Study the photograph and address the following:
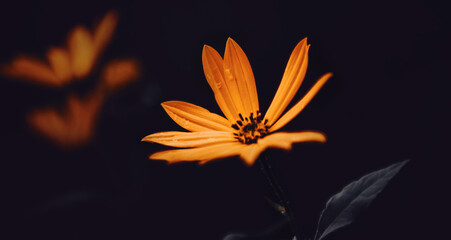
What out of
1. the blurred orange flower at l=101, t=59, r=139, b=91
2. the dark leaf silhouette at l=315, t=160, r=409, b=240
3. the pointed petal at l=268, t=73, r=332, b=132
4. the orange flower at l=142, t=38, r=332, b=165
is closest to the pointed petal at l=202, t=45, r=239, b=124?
the orange flower at l=142, t=38, r=332, b=165

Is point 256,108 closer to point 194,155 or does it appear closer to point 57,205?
point 194,155

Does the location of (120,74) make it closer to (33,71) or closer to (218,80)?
(33,71)

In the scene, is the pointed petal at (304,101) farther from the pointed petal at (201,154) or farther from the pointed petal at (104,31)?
the pointed petal at (104,31)

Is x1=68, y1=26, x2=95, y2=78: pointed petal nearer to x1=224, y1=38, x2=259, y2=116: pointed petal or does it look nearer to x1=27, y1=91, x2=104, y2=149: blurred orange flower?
x1=27, y1=91, x2=104, y2=149: blurred orange flower

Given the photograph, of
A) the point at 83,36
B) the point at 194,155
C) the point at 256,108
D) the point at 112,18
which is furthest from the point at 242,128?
the point at 83,36

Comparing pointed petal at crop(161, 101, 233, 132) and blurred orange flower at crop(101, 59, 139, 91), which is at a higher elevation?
blurred orange flower at crop(101, 59, 139, 91)
